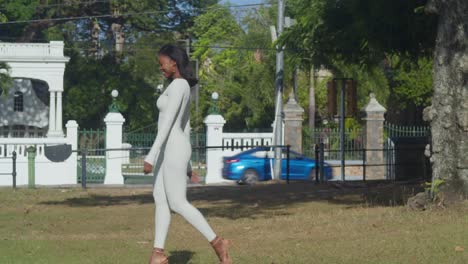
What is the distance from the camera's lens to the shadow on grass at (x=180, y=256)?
9.45m

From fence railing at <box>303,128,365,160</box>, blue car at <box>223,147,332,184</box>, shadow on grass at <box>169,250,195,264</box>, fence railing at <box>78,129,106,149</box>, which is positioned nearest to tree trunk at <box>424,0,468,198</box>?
shadow on grass at <box>169,250,195,264</box>

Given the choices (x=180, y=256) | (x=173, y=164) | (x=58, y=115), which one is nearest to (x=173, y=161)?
(x=173, y=164)

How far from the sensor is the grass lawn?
31.4ft

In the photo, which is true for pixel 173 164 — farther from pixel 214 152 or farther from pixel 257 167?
pixel 214 152

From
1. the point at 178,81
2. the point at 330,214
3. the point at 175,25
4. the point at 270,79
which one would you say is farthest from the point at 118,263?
the point at 175,25

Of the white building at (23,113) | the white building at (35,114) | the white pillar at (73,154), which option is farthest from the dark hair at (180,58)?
the white building at (23,113)

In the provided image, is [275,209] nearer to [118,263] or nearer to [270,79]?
[118,263]

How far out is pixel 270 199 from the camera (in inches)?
706

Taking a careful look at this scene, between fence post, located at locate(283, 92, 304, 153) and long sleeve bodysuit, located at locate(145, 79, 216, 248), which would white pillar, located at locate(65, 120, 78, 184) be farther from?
long sleeve bodysuit, located at locate(145, 79, 216, 248)

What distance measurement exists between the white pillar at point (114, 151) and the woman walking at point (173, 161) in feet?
77.0

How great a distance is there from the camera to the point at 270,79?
2005 inches

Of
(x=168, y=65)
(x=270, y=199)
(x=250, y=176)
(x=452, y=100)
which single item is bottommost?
(x=250, y=176)

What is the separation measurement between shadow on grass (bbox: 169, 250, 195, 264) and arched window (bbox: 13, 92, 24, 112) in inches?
1654

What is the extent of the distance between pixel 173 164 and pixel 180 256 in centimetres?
150
